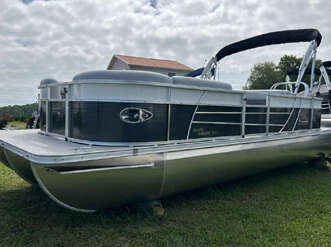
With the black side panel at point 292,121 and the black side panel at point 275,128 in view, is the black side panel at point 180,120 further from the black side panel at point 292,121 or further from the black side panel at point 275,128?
the black side panel at point 292,121

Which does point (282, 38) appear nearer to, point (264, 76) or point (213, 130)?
point (213, 130)

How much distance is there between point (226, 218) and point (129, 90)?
5.62 feet

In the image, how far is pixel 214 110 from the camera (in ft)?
11.5

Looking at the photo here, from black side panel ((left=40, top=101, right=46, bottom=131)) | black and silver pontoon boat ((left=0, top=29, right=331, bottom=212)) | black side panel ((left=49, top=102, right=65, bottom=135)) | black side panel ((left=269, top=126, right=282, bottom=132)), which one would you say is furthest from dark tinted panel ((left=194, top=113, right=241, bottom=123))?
black side panel ((left=40, top=101, right=46, bottom=131))

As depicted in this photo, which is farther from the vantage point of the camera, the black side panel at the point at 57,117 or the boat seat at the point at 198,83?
the black side panel at the point at 57,117

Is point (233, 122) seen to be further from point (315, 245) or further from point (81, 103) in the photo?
point (81, 103)

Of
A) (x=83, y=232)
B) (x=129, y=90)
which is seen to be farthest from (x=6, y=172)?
(x=129, y=90)

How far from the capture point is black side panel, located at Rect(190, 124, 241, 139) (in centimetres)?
333

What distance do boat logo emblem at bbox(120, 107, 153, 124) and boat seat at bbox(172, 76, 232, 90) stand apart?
1.85 feet

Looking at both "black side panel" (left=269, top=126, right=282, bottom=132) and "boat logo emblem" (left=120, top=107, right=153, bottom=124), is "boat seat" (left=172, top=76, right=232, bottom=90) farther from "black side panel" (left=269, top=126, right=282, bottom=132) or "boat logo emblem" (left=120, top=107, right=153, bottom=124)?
"black side panel" (left=269, top=126, right=282, bottom=132)

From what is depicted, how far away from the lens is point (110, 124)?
274 centimetres

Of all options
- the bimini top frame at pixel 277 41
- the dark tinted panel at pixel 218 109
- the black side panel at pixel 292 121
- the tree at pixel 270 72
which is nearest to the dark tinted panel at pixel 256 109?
the dark tinted panel at pixel 218 109

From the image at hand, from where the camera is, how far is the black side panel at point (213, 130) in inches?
131

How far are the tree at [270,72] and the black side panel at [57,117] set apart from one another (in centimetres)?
2556
